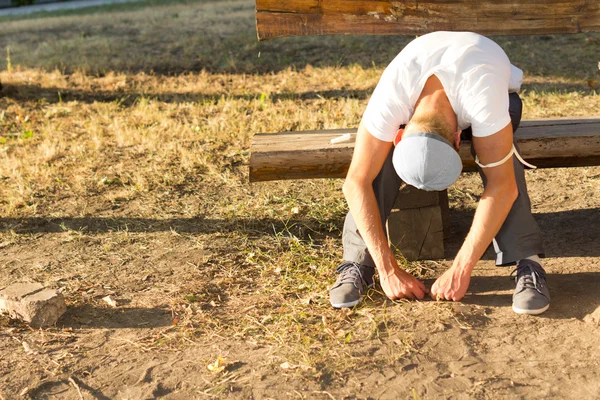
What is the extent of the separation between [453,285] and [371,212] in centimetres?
47

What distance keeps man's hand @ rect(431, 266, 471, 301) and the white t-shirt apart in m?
0.61

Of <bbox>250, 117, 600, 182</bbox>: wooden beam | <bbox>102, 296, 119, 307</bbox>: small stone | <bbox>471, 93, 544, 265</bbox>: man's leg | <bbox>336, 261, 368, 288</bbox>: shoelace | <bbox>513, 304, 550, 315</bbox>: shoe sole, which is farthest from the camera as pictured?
<bbox>250, 117, 600, 182</bbox>: wooden beam

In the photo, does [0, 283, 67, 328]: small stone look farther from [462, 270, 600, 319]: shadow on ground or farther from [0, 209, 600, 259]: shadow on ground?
[462, 270, 600, 319]: shadow on ground

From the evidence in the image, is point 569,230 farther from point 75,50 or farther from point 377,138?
point 75,50

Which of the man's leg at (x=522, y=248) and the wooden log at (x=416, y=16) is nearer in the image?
the man's leg at (x=522, y=248)

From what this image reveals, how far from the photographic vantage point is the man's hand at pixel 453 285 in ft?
10.7

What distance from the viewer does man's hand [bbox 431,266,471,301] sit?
3258 millimetres

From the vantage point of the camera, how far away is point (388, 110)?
3.09 metres

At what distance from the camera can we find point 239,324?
131 inches

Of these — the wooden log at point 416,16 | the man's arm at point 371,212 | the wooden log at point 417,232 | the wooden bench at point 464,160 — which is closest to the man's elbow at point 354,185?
the man's arm at point 371,212

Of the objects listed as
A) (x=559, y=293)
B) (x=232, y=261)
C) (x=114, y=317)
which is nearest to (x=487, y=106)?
(x=559, y=293)

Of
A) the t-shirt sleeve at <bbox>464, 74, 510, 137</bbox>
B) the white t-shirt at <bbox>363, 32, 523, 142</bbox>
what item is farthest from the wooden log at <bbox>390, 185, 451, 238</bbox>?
the t-shirt sleeve at <bbox>464, 74, 510, 137</bbox>

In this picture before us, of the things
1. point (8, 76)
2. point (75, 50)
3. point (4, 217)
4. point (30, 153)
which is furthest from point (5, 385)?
point (75, 50)

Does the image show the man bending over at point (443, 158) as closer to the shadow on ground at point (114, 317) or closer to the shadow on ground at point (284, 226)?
the shadow on ground at point (284, 226)
